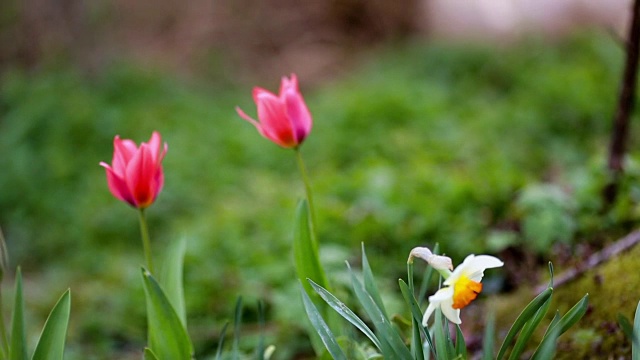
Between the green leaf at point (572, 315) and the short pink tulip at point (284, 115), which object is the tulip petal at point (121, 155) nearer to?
the short pink tulip at point (284, 115)

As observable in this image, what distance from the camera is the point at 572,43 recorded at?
15.1ft

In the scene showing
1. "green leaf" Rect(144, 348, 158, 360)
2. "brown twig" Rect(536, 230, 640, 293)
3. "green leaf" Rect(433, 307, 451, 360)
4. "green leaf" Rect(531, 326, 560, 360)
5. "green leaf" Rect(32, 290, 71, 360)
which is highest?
"green leaf" Rect(32, 290, 71, 360)

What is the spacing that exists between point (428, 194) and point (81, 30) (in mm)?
3382

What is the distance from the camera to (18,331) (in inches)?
45.5

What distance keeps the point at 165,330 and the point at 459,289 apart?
534 mm

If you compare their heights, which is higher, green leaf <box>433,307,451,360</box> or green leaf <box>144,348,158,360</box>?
Result: green leaf <box>144,348,158,360</box>

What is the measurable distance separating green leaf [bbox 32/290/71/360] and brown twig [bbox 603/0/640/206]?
1410mm

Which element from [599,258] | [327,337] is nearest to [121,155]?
[327,337]

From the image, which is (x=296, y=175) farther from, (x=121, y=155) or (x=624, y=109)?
(x=121, y=155)

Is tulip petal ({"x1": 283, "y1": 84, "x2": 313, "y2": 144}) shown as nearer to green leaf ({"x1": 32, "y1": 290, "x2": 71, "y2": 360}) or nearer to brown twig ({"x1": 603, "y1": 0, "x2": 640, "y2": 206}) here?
green leaf ({"x1": 32, "y1": 290, "x2": 71, "y2": 360})

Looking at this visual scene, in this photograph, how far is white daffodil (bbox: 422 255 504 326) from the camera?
970mm

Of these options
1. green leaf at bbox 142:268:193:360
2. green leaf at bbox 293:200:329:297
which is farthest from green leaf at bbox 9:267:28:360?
green leaf at bbox 293:200:329:297

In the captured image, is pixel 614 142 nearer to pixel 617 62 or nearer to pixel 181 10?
pixel 617 62

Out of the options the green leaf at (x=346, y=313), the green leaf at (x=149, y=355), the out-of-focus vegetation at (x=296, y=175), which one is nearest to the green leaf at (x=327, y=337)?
the green leaf at (x=346, y=313)
